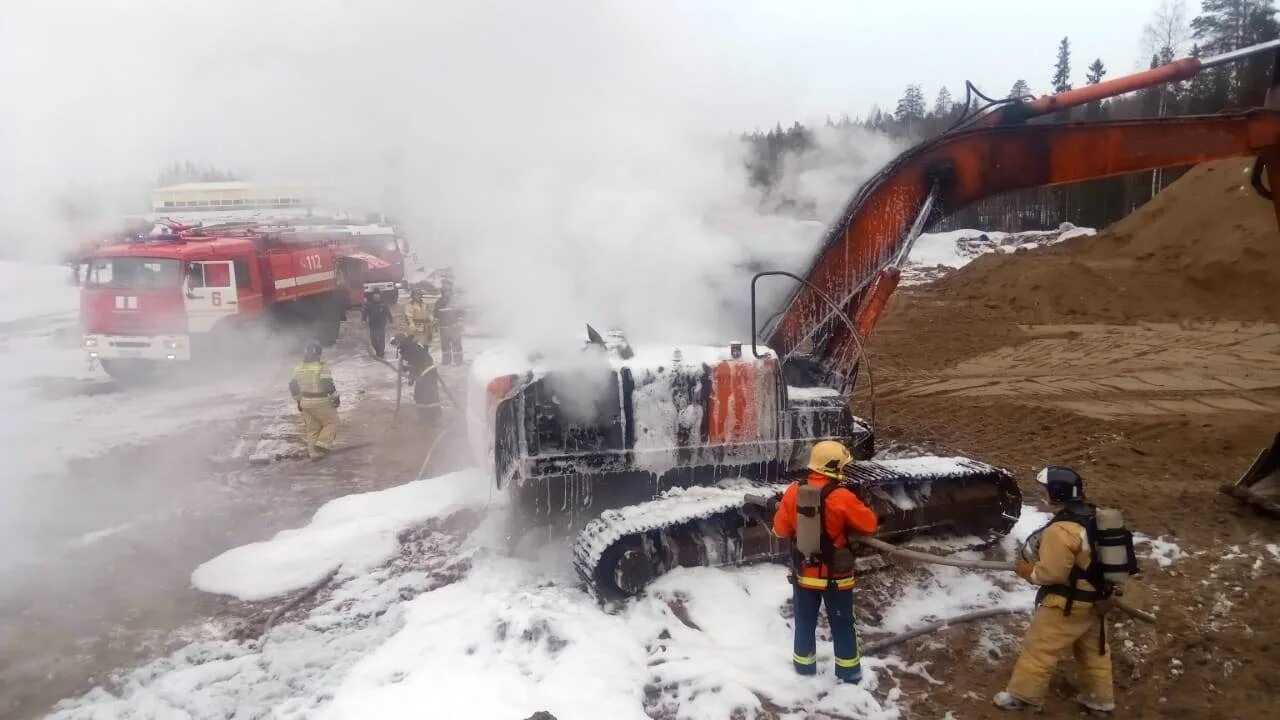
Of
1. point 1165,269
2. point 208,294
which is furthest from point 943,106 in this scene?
point 208,294

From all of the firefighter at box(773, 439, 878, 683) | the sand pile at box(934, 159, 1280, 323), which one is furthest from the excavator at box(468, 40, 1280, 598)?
the sand pile at box(934, 159, 1280, 323)

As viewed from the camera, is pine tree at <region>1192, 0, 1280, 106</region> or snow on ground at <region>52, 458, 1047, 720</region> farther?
Answer: pine tree at <region>1192, 0, 1280, 106</region>

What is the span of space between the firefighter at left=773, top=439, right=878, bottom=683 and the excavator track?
0.83 m

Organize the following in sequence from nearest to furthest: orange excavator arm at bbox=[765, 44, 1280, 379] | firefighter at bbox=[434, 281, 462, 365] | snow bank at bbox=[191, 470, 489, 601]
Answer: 1. orange excavator arm at bbox=[765, 44, 1280, 379]
2. snow bank at bbox=[191, 470, 489, 601]
3. firefighter at bbox=[434, 281, 462, 365]

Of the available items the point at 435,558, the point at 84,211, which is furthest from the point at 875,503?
the point at 84,211

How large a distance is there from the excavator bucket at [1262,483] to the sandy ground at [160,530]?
7.24m

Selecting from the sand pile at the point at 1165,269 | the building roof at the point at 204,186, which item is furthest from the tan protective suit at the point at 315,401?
the sand pile at the point at 1165,269

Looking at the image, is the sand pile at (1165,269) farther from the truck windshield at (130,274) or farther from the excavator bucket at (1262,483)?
the truck windshield at (130,274)

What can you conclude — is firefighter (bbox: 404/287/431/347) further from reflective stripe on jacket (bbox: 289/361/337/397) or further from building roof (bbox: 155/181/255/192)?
reflective stripe on jacket (bbox: 289/361/337/397)

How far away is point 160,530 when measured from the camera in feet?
23.8

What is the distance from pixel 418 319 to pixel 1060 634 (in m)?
12.2

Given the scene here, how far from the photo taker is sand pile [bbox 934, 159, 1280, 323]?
1691 centimetres

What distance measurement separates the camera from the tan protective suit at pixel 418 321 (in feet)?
47.7

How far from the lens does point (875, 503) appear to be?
19.0ft
